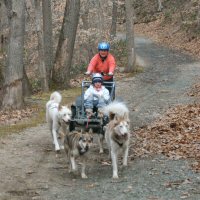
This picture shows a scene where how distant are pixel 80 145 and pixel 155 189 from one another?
1.77 m

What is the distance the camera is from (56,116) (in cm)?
1145

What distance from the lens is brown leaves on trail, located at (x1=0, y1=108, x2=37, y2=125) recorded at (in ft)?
49.5

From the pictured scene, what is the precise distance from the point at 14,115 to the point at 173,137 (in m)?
5.98

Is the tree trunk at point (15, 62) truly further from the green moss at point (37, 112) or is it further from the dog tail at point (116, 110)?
the dog tail at point (116, 110)

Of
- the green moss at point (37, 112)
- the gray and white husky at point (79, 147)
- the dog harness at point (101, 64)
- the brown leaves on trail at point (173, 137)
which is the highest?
the dog harness at point (101, 64)

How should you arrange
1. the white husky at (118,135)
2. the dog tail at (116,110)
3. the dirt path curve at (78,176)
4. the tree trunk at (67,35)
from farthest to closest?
the tree trunk at (67,35), the dog tail at (116,110), the white husky at (118,135), the dirt path curve at (78,176)

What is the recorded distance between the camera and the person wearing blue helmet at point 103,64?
12383 mm

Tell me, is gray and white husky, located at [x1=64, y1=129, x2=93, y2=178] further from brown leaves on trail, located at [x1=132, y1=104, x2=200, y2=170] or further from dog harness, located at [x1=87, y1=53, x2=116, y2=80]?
dog harness, located at [x1=87, y1=53, x2=116, y2=80]

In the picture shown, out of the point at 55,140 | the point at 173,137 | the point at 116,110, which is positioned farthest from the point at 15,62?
the point at 116,110

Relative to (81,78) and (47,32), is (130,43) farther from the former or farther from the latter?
(47,32)

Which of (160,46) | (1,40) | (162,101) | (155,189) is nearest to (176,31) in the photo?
(160,46)

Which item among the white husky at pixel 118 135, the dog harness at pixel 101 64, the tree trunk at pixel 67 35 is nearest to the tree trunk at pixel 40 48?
the tree trunk at pixel 67 35

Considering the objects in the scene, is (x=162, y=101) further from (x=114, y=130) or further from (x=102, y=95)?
(x=114, y=130)

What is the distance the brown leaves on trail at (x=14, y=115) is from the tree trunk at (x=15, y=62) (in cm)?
27
